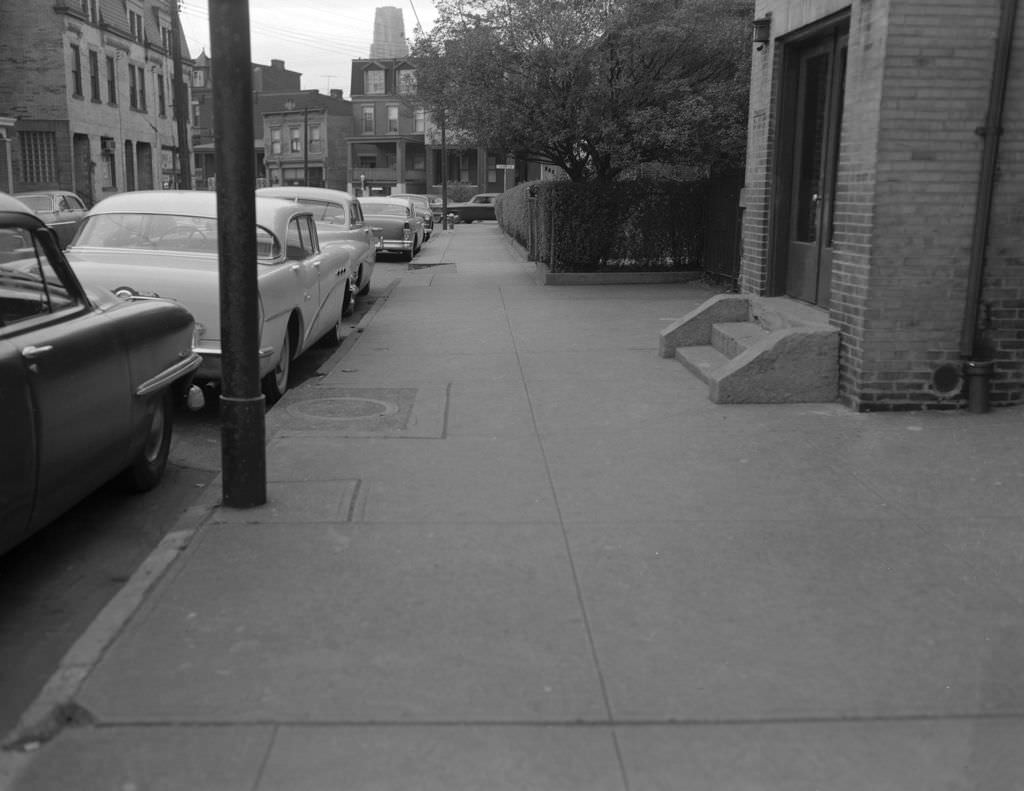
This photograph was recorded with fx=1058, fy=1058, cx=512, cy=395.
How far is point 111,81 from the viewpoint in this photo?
46.7 m

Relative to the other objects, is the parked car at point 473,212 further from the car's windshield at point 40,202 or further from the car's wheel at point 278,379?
the car's wheel at point 278,379

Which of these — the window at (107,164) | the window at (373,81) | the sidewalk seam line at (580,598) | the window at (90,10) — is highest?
the window at (373,81)

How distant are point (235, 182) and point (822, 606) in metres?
3.30

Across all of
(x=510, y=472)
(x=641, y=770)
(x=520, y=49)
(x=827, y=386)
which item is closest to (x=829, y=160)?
(x=827, y=386)

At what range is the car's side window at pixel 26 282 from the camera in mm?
4563

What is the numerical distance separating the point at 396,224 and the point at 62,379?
2016 centimetres

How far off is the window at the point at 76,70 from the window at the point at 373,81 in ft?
128

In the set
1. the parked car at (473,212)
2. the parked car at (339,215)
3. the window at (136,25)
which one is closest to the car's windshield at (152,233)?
the parked car at (339,215)

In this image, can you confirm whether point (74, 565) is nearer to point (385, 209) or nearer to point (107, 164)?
point (385, 209)

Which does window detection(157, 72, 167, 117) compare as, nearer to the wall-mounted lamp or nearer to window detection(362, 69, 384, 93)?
window detection(362, 69, 384, 93)

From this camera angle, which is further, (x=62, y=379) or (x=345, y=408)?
(x=345, y=408)

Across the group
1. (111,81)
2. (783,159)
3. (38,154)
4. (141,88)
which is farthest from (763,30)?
(141,88)

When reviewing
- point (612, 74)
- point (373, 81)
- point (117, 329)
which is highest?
point (373, 81)

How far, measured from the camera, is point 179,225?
28.5ft
